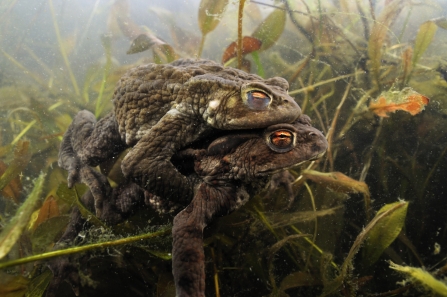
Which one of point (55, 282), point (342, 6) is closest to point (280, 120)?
point (55, 282)

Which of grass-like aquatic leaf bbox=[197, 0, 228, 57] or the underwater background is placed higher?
grass-like aquatic leaf bbox=[197, 0, 228, 57]

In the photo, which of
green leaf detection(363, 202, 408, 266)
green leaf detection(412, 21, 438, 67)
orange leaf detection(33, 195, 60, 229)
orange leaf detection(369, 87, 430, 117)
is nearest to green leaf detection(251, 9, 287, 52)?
orange leaf detection(369, 87, 430, 117)

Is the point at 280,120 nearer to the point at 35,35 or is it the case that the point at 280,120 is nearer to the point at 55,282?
the point at 55,282

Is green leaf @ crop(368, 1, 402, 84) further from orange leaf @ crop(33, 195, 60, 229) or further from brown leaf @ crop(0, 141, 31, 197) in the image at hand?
brown leaf @ crop(0, 141, 31, 197)

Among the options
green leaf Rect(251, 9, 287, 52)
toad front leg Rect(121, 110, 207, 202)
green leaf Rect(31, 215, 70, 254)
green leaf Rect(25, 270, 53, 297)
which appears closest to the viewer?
toad front leg Rect(121, 110, 207, 202)

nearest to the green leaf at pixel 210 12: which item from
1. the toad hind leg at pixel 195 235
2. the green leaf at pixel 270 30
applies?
the green leaf at pixel 270 30

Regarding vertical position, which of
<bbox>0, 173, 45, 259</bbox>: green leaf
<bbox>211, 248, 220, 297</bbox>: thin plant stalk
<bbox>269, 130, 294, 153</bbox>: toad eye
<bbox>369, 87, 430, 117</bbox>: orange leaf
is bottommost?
<bbox>211, 248, 220, 297</bbox>: thin plant stalk

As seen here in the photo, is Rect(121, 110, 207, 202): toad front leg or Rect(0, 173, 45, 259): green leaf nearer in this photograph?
Rect(0, 173, 45, 259): green leaf

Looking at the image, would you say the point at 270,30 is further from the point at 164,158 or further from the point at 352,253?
the point at 352,253

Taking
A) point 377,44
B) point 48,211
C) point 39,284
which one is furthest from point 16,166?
point 377,44

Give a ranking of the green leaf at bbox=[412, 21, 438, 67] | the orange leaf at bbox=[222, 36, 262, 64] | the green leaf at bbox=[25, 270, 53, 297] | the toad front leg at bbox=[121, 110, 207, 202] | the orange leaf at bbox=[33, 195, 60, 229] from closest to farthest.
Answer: the toad front leg at bbox=[121, 110, 207, 202], the green leaf at bbox=[25, 270, 53, 297], the orange leaf at bbox=[33, 195, 60, 229], the orange leaf at bbox=[222, 36, 262, 64], the green leaf at bbox=[412, 21, 438, 67]
